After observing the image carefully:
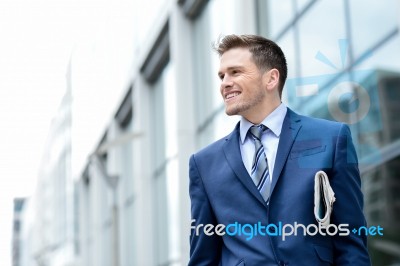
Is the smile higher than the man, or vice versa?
the smile

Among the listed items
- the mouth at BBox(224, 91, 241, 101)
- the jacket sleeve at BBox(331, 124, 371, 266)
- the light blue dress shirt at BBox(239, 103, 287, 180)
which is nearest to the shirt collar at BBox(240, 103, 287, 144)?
the light blue dress shirt at BBox(239, 103, 287, 180)

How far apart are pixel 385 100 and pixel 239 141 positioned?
5.16m

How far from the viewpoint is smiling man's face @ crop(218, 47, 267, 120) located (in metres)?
2.54

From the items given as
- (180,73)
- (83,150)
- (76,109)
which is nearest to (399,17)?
(180,73)

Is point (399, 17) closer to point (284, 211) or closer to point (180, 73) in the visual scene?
point (284, 211)

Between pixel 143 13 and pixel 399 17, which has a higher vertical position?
pixel 143 13

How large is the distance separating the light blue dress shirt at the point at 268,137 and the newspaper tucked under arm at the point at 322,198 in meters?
0.17

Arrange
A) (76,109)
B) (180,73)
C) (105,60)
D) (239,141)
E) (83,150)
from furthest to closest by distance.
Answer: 1. (76,109)
2. (83,150)
3. (105,60)
4. (180,73)
5. (239,141)

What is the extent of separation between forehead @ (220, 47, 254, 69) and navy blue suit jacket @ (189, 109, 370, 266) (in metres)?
0.24

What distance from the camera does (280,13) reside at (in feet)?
36.4

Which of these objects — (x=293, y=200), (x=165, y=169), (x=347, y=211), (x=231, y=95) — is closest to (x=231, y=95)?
(x=231, y=95)

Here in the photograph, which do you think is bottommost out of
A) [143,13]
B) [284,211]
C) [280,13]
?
[284,211]

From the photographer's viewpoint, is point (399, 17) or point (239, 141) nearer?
point (239, 141)

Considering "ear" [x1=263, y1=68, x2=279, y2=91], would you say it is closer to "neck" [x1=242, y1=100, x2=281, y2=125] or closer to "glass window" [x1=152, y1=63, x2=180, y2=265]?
"neck" [x1=242, y1=100, x2=281, y2=125]
